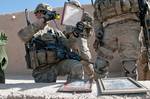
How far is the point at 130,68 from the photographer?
356 centimetres

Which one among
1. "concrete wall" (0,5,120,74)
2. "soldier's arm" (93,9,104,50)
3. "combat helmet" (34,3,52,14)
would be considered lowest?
"concrete wall" (0,5,120,74)

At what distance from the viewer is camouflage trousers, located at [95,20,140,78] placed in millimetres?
3594

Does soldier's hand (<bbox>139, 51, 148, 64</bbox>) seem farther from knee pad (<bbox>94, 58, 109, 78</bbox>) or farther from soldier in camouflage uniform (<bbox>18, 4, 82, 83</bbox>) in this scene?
soldier in camouflage uniform (<bbox>18, 4, 82, 83</bbox>)

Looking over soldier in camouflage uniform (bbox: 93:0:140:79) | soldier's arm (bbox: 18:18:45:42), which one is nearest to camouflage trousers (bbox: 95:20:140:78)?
soldier in camouflage uniform (bbox: 93:0:140:79)

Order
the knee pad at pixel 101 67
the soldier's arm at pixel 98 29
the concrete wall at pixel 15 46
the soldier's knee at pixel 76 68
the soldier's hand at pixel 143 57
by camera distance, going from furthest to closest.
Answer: the concrete wall at pixel 15 46 < the soldier's hand at pixel 143 57 < the soldier's arm at pixel 98 29 < the knee pad at pixel 101 67 < the soldier's knee at pixel 76 68

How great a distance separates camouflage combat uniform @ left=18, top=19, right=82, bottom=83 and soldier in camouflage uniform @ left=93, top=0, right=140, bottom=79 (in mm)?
360

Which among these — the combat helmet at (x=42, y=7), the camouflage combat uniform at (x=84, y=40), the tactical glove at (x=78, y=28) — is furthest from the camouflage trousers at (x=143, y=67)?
the combat helmet at (x=42, y=7)

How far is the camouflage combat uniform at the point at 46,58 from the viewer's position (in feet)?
11.3

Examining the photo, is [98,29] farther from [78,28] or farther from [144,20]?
[144,20]

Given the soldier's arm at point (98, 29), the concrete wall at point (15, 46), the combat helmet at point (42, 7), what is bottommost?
the concrete wall at point (15, 46)

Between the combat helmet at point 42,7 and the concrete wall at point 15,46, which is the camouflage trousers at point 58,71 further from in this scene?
the concrete wall at point 15,46

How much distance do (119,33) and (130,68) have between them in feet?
1.20

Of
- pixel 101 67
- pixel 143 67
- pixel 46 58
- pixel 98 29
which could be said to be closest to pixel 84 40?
pixel 98 29

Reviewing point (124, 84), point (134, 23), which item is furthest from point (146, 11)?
point (124, 84)
